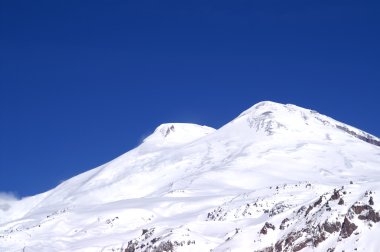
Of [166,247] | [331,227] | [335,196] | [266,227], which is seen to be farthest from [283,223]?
[166,247]

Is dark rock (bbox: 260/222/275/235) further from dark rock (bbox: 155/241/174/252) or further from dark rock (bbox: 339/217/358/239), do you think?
dark rock (bbox: 155/241/174/252)

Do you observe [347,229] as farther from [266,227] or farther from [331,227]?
[266,227]

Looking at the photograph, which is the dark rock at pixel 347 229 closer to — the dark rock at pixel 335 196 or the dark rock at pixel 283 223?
the dark rock at pixel 335 196

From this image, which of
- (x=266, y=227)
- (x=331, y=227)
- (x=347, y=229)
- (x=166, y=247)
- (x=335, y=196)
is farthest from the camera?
(x=166, y=247)

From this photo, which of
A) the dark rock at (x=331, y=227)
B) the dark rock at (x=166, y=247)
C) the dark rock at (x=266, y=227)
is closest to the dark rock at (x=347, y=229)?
the dark rock at (x=331, y=227)

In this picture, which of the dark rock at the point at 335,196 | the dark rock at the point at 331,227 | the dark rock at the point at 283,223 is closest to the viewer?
the dark rock at the point at 331,227

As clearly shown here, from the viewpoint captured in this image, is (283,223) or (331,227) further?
(283,223)

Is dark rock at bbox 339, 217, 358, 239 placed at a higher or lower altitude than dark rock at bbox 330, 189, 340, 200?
lower

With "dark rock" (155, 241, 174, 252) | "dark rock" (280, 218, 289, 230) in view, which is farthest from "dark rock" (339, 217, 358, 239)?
"dark rock" (155, 241, 174, 252)

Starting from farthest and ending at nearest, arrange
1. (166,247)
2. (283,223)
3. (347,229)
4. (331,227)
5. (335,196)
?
1. (166,247)
2. (283,223)
3. (335,196)
4. (331,227)
5. (347,229)

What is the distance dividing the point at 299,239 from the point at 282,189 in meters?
83.0

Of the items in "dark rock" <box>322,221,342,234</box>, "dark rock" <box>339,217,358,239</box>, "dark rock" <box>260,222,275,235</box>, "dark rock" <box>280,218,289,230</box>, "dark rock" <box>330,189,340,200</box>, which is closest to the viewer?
"dark rock" <box>339,217,358,239</box>

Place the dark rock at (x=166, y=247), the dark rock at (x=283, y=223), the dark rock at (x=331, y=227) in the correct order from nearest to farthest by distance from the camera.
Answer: the dark rock at (x=331, y=227)
the dark rock at (x=283, y=223)
the dark rock at (x=166, y=247)

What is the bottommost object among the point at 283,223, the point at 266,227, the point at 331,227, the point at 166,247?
the point at 331,227
